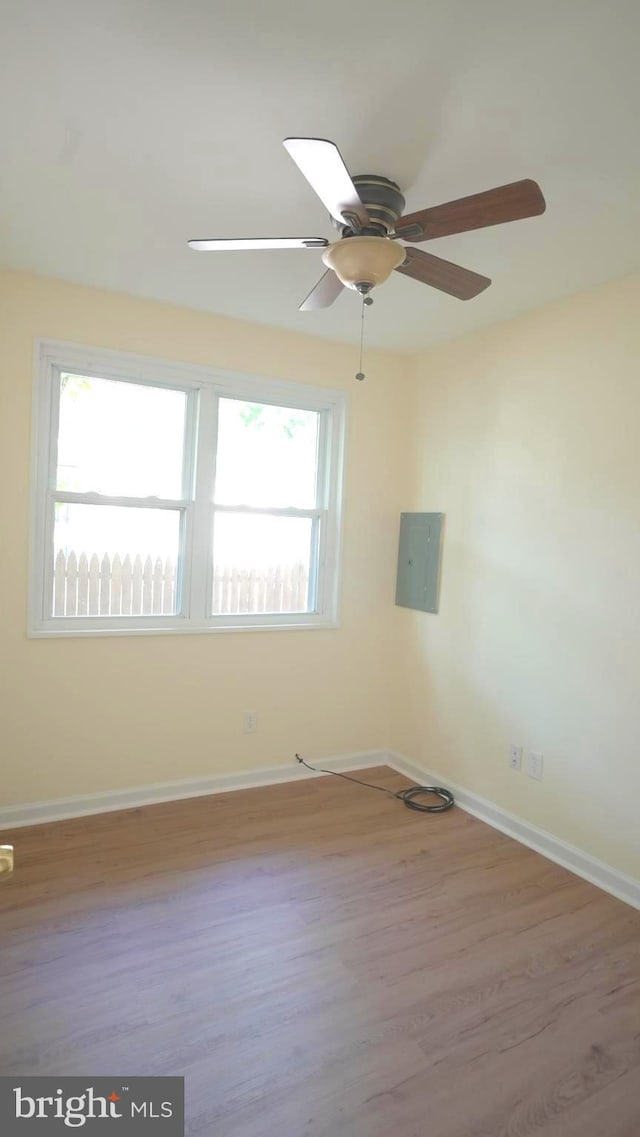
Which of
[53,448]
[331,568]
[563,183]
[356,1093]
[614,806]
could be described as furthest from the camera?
[331,568]

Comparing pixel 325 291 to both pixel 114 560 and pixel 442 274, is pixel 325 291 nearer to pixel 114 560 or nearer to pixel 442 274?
pixel 442 274

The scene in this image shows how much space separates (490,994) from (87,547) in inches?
98.8

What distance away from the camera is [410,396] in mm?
3746

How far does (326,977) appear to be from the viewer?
194cm

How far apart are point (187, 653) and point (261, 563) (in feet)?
2.22

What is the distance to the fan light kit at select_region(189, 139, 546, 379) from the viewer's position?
4.53 ft

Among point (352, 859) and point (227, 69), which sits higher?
point (227, 69)

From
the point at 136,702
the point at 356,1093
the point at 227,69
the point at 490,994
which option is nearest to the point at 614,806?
the point at 490,994

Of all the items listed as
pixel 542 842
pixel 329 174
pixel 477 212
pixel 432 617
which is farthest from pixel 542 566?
pixel 329 174

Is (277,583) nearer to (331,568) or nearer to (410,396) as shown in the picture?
(331,568)

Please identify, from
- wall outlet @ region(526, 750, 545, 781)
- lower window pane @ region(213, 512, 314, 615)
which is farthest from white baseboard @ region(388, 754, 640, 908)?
lower window pane @ region(213, 512, 314, 615)

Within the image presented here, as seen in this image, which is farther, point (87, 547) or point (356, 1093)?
point (87, 547)

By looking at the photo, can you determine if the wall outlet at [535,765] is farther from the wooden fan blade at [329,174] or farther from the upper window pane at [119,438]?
the wooden fan blade at [329,174]

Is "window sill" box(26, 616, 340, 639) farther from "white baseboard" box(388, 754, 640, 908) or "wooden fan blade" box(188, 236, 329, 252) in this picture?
"wooden fan blade" box(188, 236, 329, 252)
